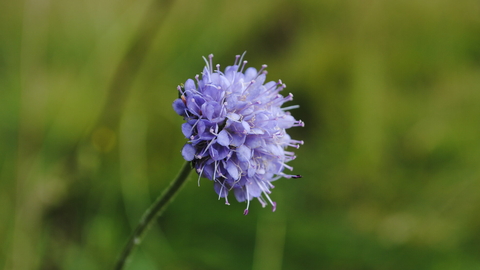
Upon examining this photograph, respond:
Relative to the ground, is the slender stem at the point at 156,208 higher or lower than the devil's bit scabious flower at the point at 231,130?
lower

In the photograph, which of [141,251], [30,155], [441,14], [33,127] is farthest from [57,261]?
[441,14]

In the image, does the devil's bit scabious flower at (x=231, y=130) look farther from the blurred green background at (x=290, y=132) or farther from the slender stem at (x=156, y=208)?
the blurred green background at (x=290, y=132)

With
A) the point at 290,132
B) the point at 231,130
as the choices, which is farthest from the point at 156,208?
A: the point at 290,132

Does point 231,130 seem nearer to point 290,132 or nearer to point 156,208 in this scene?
point 156,208

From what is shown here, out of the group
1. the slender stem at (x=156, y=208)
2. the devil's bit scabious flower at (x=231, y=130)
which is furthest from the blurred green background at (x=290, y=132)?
the devil's bit scabious flower at (x=231, y=130)

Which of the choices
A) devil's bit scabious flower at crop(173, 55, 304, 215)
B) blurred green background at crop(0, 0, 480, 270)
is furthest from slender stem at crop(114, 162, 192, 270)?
blurred green background at crop(0, 0, 480, 270)
